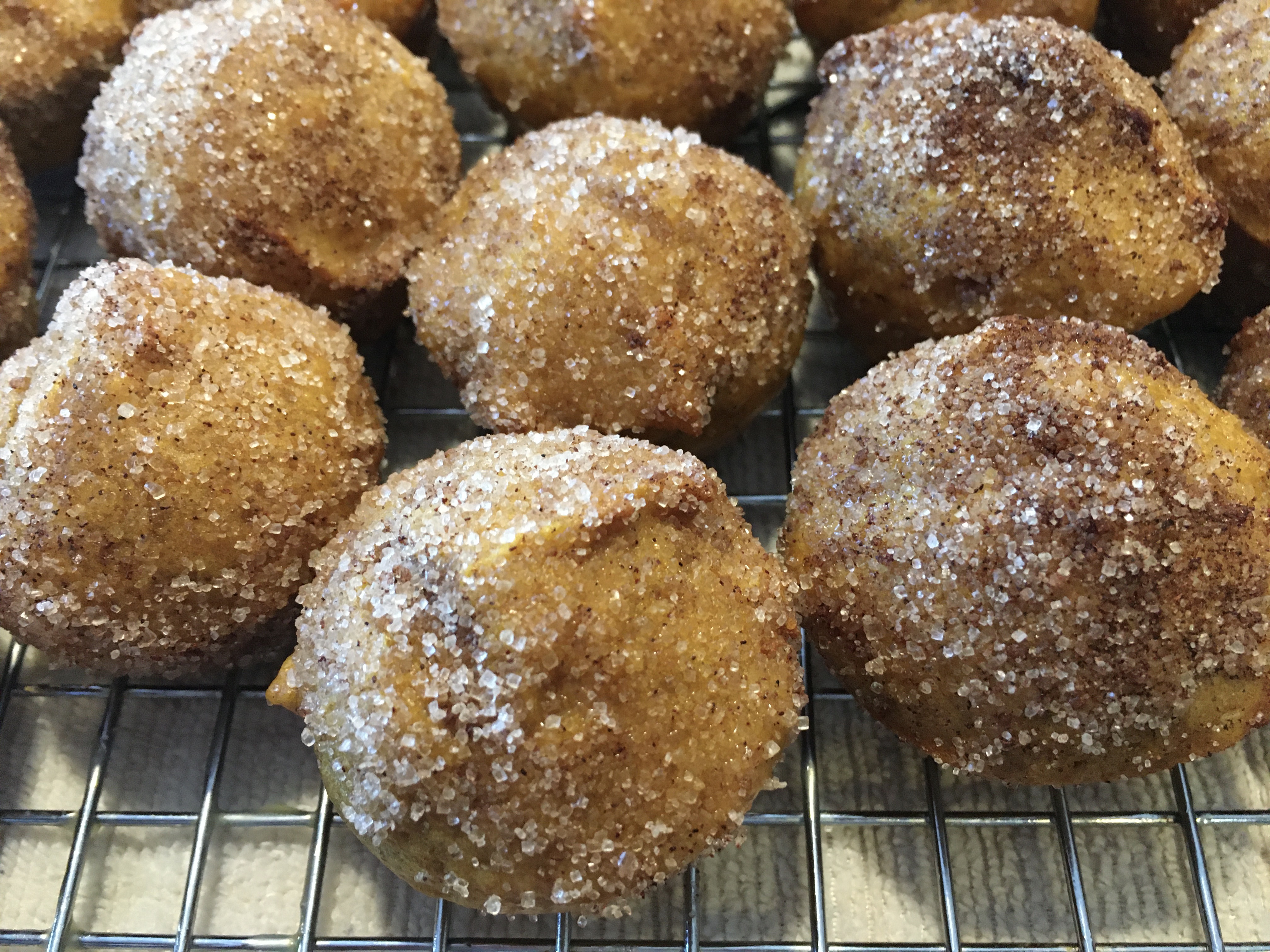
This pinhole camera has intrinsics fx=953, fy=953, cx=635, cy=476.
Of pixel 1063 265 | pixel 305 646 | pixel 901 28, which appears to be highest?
pixel 901 28

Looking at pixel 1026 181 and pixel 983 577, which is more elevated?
pixel 1026 181

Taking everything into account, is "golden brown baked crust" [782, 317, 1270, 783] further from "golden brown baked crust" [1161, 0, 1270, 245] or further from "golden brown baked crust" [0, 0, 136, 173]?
"golden brown baked crust" [0, 0, 136, 173]

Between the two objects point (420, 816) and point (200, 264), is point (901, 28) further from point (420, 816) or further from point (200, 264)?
point (420, 816)

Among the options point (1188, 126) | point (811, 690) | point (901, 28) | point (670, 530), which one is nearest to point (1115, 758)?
point (811, 690)

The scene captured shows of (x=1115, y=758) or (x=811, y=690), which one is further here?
(x=811, y=690)

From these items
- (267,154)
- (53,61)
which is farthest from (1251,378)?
(53,61)

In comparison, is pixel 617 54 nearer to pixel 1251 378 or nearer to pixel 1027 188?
pixel 1027 188
